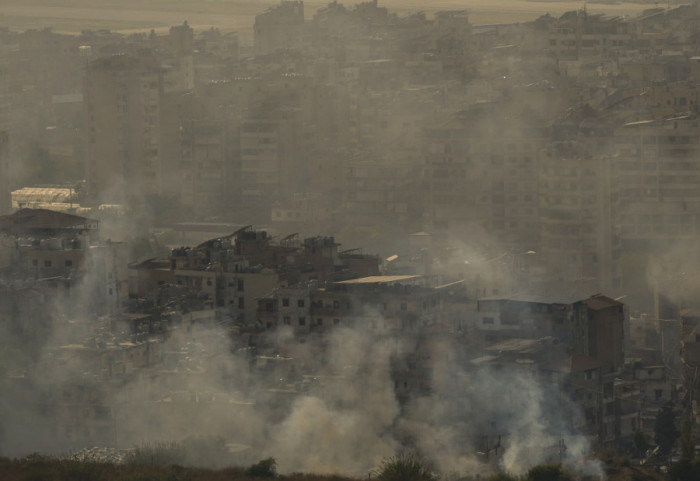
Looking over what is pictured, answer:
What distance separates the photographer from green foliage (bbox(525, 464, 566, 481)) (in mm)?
14047

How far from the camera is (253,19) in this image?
46.3 metres

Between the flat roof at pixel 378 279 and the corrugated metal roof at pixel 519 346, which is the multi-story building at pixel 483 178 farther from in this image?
the corrugated metal roof at pixel 519 346

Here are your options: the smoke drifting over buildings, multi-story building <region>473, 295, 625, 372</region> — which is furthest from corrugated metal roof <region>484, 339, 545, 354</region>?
multi-story building <region>473, 295, 625, 372</region>

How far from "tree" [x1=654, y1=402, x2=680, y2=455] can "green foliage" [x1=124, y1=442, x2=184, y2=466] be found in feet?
13.2

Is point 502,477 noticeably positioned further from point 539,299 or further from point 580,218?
point 580,218

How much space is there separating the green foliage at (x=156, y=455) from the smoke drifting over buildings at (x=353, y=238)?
9.0 inches

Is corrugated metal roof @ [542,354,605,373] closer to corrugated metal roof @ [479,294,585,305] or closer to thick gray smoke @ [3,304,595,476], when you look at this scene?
thick gray smoke @ [3,304,595,476]

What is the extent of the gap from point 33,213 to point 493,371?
24.5ft

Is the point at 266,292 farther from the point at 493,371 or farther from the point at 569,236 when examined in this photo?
the point at 569,236

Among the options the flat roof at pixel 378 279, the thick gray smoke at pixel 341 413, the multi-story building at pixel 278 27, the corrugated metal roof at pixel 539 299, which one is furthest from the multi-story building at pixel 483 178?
the multi-story building at pixel 278 27

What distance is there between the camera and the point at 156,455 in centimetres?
1539

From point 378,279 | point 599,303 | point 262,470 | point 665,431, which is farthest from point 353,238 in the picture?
point 262,470

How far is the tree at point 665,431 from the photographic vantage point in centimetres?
1664

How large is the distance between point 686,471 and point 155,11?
1208 inches
